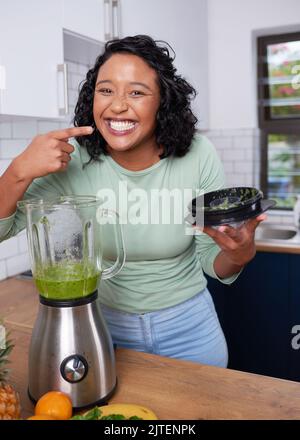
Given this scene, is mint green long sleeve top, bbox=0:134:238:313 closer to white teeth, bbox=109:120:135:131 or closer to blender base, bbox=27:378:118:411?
white teeth, bbox=109:120:135:131

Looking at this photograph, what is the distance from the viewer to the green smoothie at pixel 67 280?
32.2 inches

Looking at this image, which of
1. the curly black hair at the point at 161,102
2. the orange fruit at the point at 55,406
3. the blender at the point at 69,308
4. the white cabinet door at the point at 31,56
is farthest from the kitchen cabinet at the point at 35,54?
the orange fruit at the point at 55,406

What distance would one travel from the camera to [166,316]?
3.83ft

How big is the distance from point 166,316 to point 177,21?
1619 millimetres

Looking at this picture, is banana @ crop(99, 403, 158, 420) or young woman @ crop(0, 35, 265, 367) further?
young woman @ crop(0, 35, 265, 367)

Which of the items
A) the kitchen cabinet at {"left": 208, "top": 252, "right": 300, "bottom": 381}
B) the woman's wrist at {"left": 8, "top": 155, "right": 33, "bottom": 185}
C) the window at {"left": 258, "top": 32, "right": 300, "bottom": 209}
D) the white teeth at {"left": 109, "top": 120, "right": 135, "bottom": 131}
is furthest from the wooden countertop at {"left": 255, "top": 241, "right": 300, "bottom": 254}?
the woman's wrist at {"left": 8, "top": 155, "right": 33, "bottom": 185}

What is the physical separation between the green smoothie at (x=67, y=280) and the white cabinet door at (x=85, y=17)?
96 centimetres

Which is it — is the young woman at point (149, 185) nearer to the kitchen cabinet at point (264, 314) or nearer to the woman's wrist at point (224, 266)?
the woman's wrist at point (224, 266)

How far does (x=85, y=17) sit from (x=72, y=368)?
124 cm

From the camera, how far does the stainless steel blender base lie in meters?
0.80

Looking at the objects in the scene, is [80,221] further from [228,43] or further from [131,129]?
[228,43]

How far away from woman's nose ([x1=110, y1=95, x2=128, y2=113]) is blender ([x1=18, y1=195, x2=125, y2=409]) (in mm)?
291

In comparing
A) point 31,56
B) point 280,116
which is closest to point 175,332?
point 31,56
